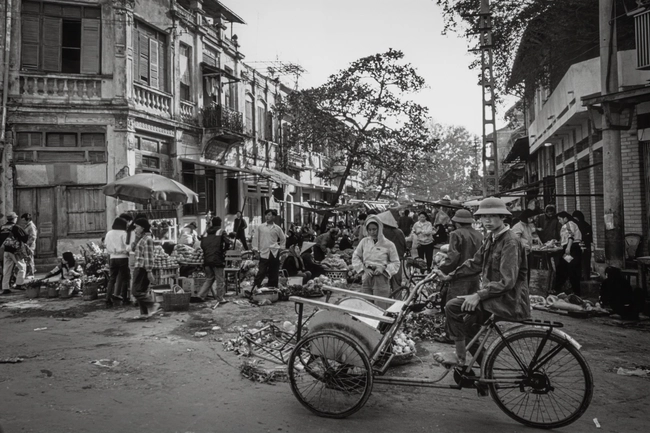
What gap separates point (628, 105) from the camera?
10.1m

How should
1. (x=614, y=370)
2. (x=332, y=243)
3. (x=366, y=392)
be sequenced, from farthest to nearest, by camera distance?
(x=332, y=243)
(x=614, y=370)
(x=366, y=392)

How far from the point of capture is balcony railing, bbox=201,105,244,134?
19.8 metres

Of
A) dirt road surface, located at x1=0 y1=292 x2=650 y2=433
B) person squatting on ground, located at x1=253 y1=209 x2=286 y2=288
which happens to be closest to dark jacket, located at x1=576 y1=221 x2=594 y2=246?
dirt road surface, located at x1=0 y1=292 x2=650 y2=433

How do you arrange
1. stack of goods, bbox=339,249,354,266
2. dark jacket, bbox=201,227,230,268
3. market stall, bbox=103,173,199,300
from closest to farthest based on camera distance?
dark jacket, bbox=201,227,230,268
market stall, bbox=103,173,199,300
stack of goods, bbox=339,249,354,266

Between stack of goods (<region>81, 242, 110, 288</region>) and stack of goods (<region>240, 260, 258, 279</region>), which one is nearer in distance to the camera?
stack of goods (<region>81, 242, 110, 288</region>)

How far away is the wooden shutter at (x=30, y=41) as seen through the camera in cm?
1489

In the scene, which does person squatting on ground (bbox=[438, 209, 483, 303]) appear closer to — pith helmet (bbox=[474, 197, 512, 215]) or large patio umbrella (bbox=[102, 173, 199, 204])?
pith helmet (bbox=[474, 197, 512, 215])

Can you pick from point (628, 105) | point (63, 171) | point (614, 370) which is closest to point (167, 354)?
point (614, 370)

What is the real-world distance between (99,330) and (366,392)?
5.38m

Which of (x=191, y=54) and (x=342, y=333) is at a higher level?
(x=191, y=54)

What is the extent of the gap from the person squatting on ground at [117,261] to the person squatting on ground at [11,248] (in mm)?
3129

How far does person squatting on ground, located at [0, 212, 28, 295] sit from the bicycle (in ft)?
32.0

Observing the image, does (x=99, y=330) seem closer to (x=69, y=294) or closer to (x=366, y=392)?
(x=69, y=294)

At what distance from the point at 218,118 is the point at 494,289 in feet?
57.0
